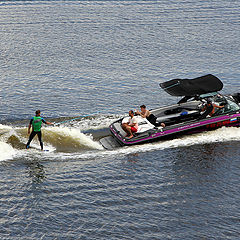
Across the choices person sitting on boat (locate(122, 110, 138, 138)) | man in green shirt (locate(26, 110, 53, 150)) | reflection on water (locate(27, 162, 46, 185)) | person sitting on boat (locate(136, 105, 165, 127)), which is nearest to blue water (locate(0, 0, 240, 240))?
reflection on water (locate(27, 162, 46, 185))

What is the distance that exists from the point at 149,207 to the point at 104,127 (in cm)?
763

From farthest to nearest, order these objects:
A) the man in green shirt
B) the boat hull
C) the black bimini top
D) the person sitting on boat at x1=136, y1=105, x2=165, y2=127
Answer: the black bimini top
the person sitting on boat at x1=136, y1=105, x2=165, y2=127
the boat hull
the man in green shirt

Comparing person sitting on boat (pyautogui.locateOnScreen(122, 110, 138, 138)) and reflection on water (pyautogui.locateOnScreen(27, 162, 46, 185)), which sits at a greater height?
person sitting on boat (pyautogui.locateOnScreen(122, 110, 138, 138))

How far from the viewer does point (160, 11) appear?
4638 centimetres

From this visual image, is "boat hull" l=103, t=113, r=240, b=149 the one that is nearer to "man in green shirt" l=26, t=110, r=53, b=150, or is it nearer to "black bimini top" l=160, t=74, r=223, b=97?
"black bimini top" l=160, t=74, r=223, b=97

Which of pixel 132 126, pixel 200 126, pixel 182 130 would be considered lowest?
pixel 182 130

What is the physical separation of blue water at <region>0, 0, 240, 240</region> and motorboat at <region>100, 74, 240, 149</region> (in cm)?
52

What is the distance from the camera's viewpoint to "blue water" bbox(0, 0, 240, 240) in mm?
14234

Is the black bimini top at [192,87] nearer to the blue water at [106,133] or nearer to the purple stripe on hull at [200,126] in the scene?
the purple stripe on hull at [200,126]

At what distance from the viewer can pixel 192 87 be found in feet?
66.5

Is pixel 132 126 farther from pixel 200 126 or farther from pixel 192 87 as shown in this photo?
pixel 192 87

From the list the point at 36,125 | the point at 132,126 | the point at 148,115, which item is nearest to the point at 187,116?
the point at 148,115

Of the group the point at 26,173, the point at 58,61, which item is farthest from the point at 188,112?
the point at 58,61

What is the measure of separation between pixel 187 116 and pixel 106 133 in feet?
13.7
